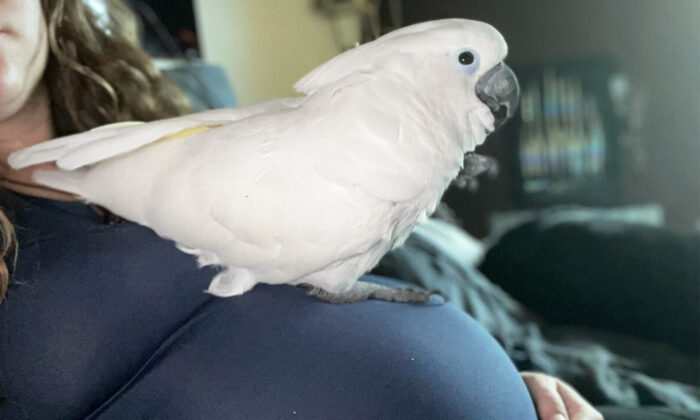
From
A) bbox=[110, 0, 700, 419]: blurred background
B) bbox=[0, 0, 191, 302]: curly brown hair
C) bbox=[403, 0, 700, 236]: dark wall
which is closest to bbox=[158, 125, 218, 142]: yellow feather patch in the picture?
bbox=[0, 0, 191, 302]: curly brown hair

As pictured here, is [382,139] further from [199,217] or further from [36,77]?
[36,77]

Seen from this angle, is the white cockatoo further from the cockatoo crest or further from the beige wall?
the beige wall

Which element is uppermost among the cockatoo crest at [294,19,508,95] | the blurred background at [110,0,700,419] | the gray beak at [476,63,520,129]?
the cockatoo crest at [294,19,508,95]

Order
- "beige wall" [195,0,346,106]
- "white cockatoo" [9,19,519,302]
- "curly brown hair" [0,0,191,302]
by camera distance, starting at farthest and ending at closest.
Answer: "beige wall" [195,0,346,106] → "curly brown hair" [0,0,191,302] → "white cockatoo" [9,19,519,302]

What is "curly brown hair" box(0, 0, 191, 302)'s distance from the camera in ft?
2.76

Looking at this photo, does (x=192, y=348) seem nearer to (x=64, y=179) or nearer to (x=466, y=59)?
(x=64, y=179)

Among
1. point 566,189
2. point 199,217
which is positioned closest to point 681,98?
point 566,189

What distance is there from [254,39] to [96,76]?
1.01m

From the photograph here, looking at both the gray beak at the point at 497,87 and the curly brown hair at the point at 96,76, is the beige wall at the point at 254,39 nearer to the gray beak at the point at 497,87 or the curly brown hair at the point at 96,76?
the curly brown hair at the point at 96,76

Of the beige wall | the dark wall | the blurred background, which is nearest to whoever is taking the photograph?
the blurred background

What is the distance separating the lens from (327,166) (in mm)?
510

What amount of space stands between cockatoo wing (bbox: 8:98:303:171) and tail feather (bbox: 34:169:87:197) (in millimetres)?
56

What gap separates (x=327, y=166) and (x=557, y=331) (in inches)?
41.5

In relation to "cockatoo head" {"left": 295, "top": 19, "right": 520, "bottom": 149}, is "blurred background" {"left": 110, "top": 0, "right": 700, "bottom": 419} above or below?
below
